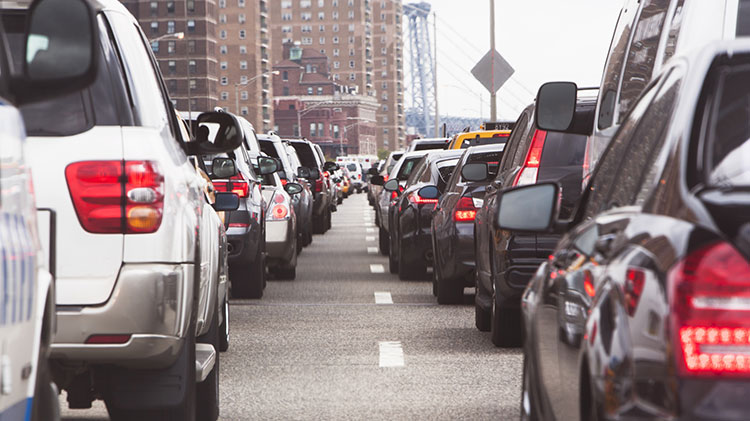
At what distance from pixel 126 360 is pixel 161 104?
1219mm

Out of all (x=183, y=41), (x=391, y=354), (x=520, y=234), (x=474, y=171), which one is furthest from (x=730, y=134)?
(x=183, y=41)

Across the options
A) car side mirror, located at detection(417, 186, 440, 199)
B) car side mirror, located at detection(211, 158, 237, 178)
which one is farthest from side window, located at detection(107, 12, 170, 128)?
car side mirror, located at detection(417, 186, 440, 199)

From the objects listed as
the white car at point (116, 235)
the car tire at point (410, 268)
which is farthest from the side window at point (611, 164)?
the car tire at point (410, 268)

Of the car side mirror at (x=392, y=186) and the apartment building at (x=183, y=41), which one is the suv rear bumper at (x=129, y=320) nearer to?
the car side mirror at (x=392, y=186)

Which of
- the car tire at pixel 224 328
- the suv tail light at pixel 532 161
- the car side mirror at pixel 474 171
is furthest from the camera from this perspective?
the car side mirror at pixel 474 171

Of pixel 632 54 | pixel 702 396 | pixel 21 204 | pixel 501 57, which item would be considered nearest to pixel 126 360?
pixel 21 204

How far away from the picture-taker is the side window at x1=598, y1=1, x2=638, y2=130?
837 centimetres

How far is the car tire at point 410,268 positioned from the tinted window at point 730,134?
44.9 feet

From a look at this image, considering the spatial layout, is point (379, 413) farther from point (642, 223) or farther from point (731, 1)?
point (642, 223)

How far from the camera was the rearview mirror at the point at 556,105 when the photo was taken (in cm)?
884

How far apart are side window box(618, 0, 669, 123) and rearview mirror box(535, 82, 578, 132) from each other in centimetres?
72

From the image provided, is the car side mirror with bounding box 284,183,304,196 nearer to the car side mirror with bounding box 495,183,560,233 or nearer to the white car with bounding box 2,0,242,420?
the white car with bounding box 2,0,242,420

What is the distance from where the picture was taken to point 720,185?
3168 millimetres

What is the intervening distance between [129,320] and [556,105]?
13.5ft
